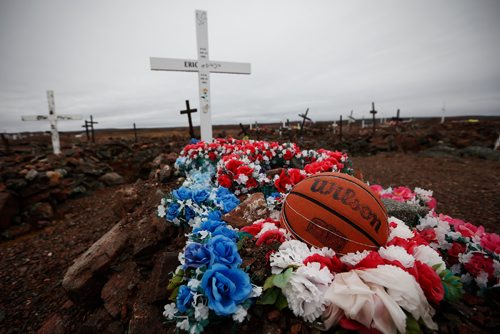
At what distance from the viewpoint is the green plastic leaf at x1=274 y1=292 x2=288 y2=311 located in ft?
6.07

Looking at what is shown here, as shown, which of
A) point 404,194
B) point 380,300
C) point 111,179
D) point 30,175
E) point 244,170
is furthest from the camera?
point 111,179

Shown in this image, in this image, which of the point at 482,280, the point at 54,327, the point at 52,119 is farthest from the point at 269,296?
the point at 52,119

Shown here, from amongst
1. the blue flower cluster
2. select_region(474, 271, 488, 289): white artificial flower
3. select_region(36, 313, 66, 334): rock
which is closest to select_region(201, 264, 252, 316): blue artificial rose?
the blue flower cluster

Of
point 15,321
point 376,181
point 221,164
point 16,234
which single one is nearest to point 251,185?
point 221,164

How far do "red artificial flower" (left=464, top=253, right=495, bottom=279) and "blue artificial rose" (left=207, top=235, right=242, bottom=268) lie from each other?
246cm

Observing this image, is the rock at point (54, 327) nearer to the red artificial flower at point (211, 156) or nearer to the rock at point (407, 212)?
the red artificial flower at point (211, 156)

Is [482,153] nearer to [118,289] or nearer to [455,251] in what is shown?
[455,251]

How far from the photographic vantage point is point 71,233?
625 cm

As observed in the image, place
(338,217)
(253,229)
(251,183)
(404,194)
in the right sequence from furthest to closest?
(404,194) < (251,183) < (253,229) < (338,217)

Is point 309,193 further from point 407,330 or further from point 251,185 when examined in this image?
point 251,185

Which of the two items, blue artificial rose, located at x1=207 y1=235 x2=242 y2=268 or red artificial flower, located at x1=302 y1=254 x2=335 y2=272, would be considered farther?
red artificial flower, located at x1=302 y1=254 x2=335 y2=272

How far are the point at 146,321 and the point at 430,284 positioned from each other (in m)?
2.55

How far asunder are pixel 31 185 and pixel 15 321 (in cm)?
552

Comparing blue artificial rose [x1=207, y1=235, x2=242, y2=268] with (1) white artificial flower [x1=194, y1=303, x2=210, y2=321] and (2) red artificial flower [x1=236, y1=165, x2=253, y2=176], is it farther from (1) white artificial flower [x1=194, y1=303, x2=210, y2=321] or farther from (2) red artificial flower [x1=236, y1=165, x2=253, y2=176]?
(2) red artificial flower [x1=236, y1=165, x2=253, y2=176]
